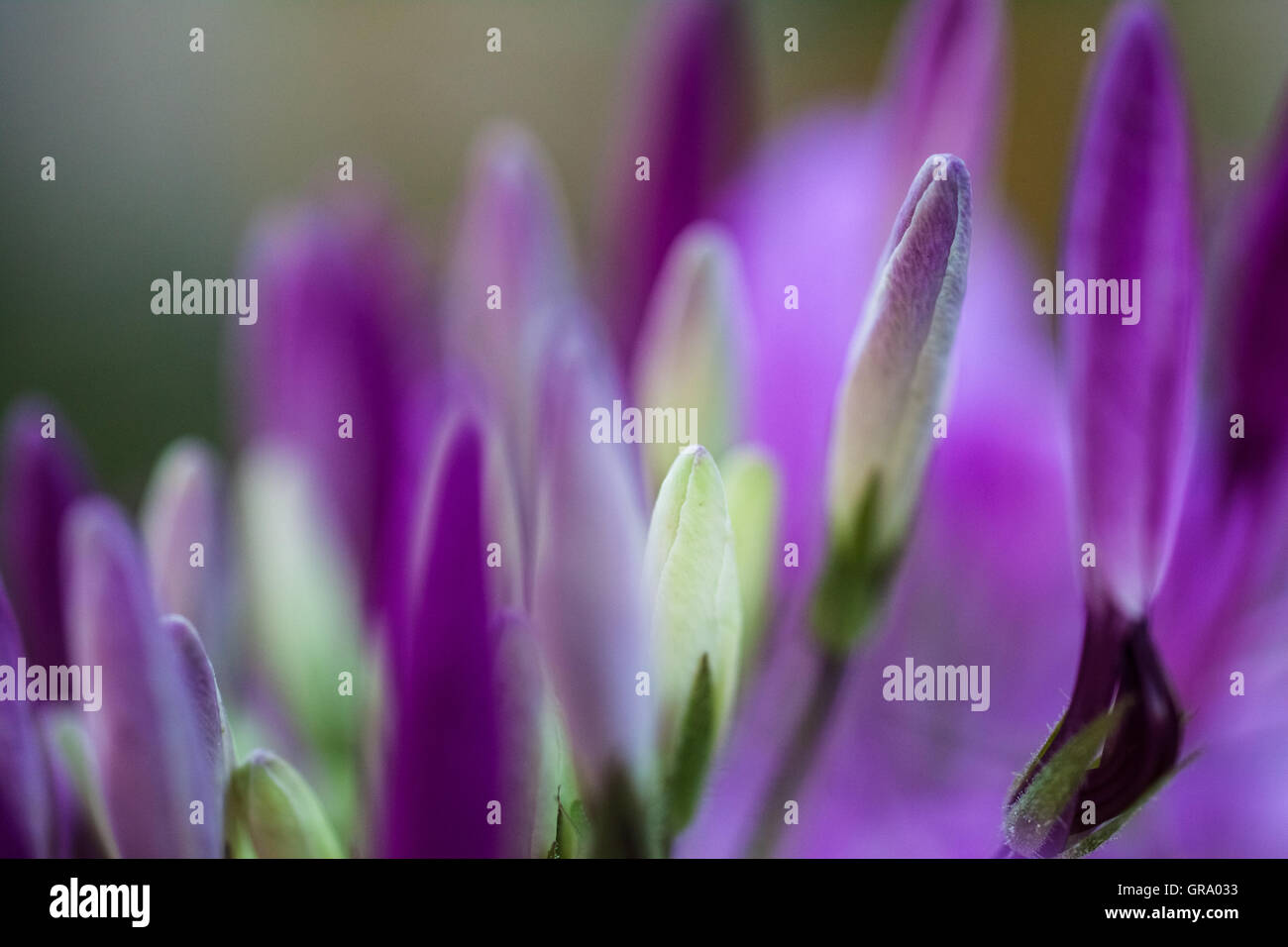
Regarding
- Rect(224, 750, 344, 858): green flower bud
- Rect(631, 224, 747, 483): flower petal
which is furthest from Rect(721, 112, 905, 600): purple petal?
Rect(224, 750, 344, 858): green flower bud

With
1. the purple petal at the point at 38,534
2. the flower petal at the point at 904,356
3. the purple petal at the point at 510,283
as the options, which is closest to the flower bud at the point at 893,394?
the flower petal at the point at 904,356

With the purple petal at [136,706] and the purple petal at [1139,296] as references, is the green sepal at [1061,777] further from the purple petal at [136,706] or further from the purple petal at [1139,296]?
the purple petal at [136,706]

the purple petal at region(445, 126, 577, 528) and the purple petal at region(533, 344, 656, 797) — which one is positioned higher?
the purple petal at region(445, 126, 577, 528)

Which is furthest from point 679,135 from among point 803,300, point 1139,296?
point 1139,296

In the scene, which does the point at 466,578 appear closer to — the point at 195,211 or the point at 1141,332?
the point at 1141,332

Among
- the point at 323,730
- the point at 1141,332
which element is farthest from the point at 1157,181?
the point at 323,730

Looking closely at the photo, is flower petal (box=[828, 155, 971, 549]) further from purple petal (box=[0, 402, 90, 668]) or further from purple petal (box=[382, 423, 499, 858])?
purple petal (box=[0, 402, 90, 668])
